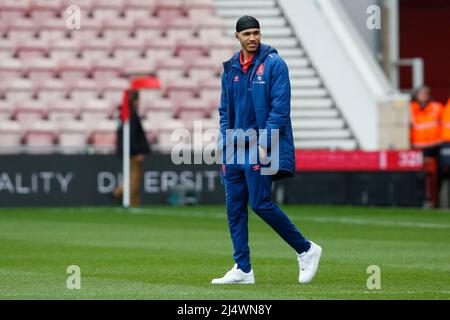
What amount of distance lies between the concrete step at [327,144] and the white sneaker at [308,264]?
18.1 meters

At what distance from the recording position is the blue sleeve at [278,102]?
37.4 feet

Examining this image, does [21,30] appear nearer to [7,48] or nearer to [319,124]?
[7,48]

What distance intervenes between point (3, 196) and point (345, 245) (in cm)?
1131

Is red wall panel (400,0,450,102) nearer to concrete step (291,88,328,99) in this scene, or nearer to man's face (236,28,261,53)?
concrete step (291,88,328,99)

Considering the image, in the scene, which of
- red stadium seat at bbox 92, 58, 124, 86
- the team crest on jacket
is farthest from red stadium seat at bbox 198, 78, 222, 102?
the team crest on jacket

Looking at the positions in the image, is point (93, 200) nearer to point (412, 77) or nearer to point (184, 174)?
point (184, 174)

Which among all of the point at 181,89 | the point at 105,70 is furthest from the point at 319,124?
the point at 105,70

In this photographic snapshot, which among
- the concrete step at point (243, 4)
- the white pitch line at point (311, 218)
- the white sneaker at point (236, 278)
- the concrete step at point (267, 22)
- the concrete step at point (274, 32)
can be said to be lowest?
the white pitch line at point (311, 218)

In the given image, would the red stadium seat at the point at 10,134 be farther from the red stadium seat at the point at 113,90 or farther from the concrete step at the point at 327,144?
the concrete step at the point at 327,144

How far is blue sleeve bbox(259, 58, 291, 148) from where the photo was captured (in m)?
11.4

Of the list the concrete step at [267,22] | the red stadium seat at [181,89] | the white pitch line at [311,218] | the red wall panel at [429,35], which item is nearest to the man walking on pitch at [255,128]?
the white pitch line at [311,218]

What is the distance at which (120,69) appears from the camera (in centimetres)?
3094

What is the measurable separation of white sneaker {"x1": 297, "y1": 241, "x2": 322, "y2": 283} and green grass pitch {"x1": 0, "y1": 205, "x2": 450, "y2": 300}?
10cm
